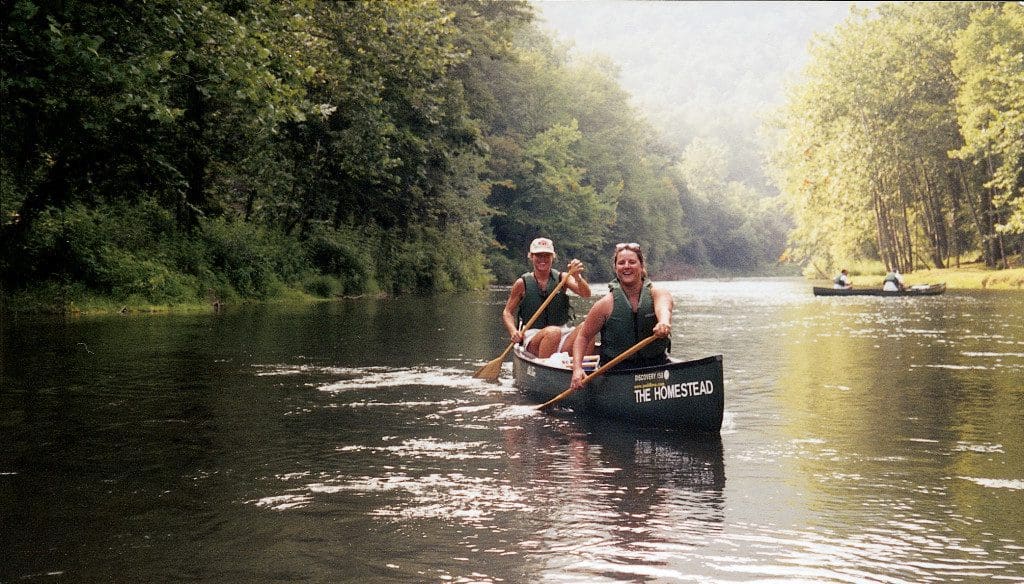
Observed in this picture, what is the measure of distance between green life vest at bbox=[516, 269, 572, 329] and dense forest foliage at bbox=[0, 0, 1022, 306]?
20.1 ft

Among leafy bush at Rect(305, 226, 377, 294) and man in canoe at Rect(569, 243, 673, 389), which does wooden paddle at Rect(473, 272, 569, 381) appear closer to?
man in canoe at Rect(569, 243, 673, 389)

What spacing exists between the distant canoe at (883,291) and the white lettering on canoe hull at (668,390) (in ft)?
108

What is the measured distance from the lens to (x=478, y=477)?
767cm

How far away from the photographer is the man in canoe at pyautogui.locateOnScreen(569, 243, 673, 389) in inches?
387

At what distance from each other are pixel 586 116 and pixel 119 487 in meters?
82.1

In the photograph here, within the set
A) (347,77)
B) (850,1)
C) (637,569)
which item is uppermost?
(850,1)

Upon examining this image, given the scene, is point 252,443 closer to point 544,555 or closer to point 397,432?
point 397,432

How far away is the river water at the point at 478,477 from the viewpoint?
17.9 feet

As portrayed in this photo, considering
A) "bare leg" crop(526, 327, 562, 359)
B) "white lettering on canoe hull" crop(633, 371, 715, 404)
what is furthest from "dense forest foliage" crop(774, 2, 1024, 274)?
"white lettering on canoe hull" crop(633, 371, 715, 404)

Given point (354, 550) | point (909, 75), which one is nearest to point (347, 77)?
point (354, 550)

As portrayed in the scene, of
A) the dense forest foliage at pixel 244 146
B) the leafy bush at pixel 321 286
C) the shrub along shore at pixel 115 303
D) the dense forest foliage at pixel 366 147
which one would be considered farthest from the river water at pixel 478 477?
the leafy bush at pixel 321 286

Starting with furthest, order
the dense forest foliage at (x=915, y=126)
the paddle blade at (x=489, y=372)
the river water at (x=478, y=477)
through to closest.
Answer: the dense forest foliage at (x=915, y=126) → the paddle blade at (x=489, y=372) → the river water at (x=478, y=477)

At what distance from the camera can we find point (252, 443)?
29.7 ft

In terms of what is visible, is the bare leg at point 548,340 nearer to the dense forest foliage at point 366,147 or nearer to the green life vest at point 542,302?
the green life vest at point 542,302
